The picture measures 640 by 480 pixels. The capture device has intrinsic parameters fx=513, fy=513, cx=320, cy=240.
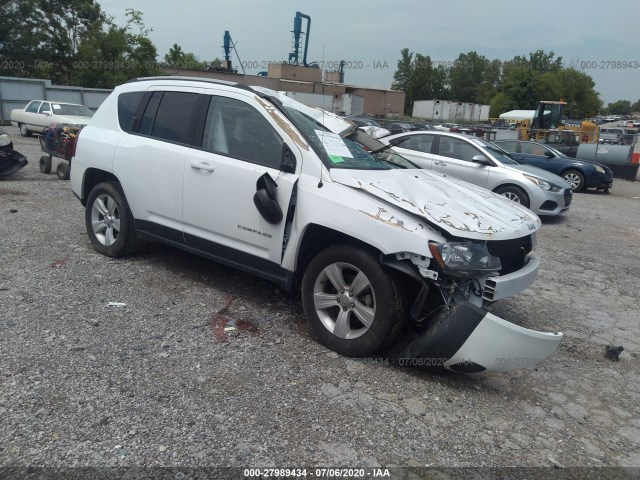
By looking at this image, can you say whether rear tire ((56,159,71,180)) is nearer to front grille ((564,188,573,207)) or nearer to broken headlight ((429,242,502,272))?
broken headlight ((429,242,502,272))

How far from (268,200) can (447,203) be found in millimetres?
1345

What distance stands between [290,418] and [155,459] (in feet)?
2.56

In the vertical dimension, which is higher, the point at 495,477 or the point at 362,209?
the point at 362,209

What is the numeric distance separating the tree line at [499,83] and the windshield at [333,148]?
72.0 meters

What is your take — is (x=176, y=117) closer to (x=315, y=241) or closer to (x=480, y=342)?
(x=315, y=241)

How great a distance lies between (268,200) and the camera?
155 inches

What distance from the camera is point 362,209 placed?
3541 mm

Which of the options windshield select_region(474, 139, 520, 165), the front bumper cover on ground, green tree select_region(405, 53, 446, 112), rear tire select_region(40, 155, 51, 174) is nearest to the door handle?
the front bumper cover on ground

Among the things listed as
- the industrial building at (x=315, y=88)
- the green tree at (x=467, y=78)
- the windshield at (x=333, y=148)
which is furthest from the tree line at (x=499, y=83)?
the windshield at (x=333, y=148)

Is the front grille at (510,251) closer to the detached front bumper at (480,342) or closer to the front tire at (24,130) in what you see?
the detached front bumper at (480,342)

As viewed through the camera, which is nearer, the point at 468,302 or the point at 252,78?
the point at 468,302

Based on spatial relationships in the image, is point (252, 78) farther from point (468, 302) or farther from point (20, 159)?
point (468, 302)

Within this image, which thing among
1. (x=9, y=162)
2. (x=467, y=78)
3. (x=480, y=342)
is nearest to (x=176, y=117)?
(x=480, y=342)

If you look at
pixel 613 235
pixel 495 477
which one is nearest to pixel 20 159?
pixel 495 477
